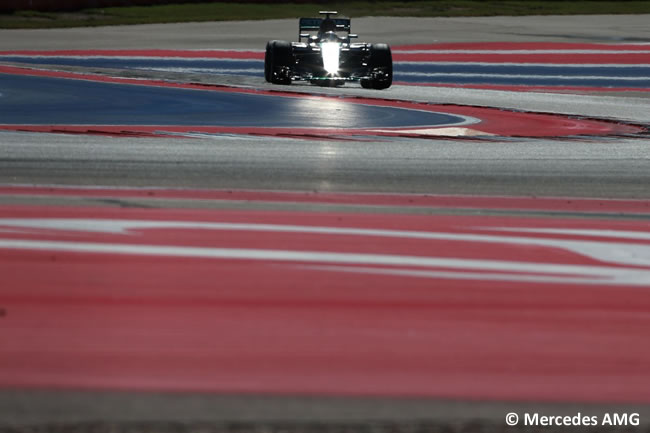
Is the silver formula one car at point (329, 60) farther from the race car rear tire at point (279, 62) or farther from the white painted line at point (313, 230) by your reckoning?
the white painted line at point (313, 230)

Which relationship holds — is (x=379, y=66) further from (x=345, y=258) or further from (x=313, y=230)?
(x=345, y=258)

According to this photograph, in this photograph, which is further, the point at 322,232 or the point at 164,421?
the point at 322,232

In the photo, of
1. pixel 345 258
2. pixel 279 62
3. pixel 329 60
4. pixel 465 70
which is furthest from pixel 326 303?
pixel 465 70

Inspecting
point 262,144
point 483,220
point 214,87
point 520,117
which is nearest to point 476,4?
point 214,87

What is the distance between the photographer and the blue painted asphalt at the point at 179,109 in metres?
16.9

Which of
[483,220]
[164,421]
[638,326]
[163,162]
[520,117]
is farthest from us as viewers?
[520,117]

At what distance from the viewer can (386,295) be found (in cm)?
645

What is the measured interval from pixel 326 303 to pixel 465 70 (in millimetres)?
24924

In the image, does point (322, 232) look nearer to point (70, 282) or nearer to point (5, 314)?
point (70, 282)

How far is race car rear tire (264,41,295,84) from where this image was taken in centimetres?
2322

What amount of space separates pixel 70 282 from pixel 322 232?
206cm

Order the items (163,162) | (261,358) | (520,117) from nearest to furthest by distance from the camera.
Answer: (261,358) < (163,162) < (520,117)

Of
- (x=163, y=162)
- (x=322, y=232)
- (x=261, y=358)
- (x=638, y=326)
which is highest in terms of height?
(x=163, y=162)

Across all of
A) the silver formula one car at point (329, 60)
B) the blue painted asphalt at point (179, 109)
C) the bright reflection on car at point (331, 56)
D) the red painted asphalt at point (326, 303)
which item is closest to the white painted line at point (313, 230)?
the red painted asphalt at point (326, 303)
